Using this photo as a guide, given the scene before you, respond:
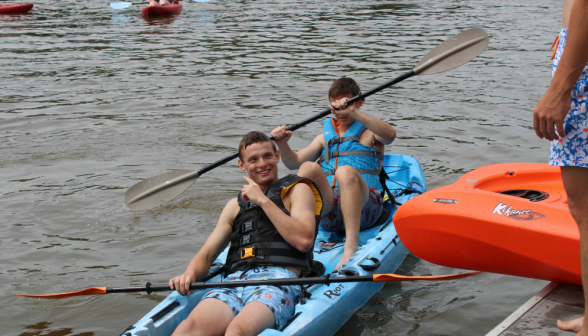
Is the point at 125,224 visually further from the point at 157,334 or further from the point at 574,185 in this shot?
the point at 574,185

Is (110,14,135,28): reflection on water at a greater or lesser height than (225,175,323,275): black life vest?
greater

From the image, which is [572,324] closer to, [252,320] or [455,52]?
[252,320]

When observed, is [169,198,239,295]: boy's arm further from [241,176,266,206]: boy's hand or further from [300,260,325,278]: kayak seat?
[300,260,325,278]: kayak seat

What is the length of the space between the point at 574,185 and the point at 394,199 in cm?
232

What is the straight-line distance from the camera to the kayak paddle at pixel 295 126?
4215 millimetres

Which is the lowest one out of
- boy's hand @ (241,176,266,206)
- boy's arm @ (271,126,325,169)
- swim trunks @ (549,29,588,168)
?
boy's arm @ (271,126,325,169)

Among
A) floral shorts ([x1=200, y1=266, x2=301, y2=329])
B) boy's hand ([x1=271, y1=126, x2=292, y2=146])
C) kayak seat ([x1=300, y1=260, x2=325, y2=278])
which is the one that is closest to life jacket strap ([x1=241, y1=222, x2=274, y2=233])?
floral shorts ([x1=200, y1=266, x2=301, y2=329])

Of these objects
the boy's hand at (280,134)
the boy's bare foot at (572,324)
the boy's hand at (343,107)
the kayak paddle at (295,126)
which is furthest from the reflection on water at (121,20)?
the boy's bare foot at (572,324)

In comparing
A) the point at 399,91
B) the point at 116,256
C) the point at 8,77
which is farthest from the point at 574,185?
the point at 8,77

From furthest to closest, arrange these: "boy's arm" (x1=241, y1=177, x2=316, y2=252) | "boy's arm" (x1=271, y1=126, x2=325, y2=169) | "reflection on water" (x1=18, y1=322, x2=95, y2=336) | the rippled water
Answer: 1. "boy's arm" (x1=271, y1=126, x2=325, y2=169)
2. the rippled water
3. "reflection on water" (x1=18, y1=322, x2=95, y2=336)
4. "boy's arm" (x1=241, y1=177, x2=316, y2=252)

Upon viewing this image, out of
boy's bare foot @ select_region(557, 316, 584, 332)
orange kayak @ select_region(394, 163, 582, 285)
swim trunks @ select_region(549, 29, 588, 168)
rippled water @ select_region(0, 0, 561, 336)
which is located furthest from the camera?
rippled water @ select_region(0, 0, 561, 336)

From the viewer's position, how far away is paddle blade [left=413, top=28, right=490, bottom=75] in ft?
14.0

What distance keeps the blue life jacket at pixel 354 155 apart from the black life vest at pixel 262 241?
3.54 feet

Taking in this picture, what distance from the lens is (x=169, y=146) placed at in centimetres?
683
